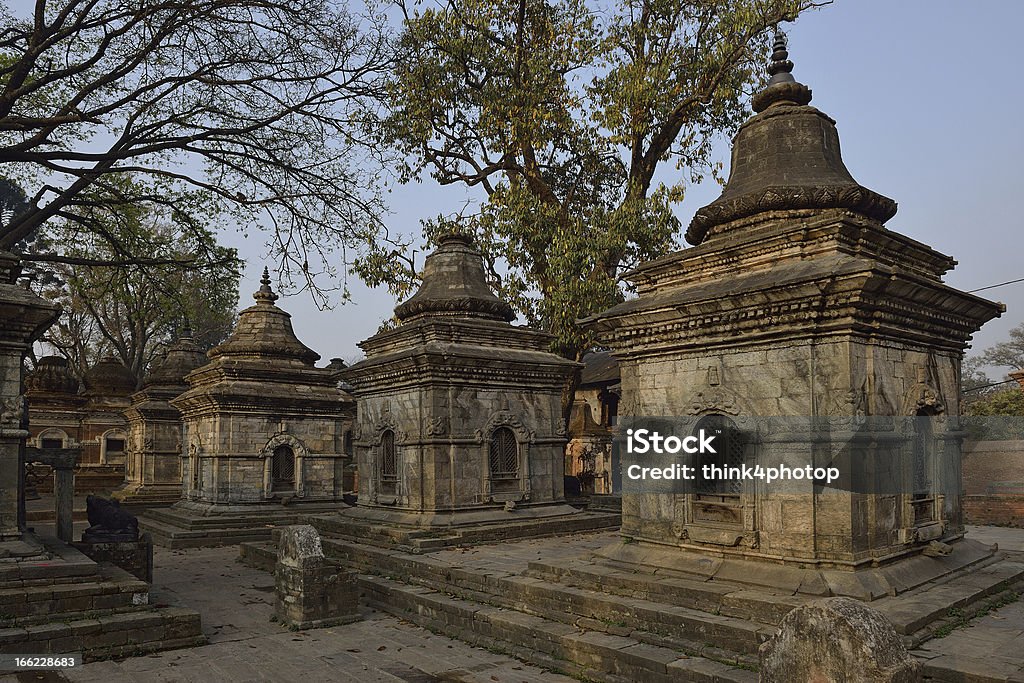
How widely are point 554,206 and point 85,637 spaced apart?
13.8 m

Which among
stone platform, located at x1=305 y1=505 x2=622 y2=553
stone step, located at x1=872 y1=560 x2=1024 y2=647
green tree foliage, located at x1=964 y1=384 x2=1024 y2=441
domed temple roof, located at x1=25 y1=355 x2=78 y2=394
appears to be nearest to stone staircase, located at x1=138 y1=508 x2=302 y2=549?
stone platform, located at x1=305 y1=505 x2=622 y2=553

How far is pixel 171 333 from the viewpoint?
43.6 meters

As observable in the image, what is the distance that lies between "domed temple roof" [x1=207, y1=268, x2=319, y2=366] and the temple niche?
1294cm

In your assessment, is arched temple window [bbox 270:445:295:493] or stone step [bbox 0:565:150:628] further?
arched temple window [bbox 270:445:295:493]

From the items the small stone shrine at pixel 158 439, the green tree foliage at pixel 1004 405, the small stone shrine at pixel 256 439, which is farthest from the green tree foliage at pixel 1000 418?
the small stone shrine at pixel 158 439

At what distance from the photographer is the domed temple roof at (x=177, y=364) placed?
2581 cm

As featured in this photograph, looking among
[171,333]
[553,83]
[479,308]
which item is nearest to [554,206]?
[553,83]

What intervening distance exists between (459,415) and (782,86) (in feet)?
25.6

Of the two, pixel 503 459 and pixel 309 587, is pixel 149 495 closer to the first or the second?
pixel 503 459

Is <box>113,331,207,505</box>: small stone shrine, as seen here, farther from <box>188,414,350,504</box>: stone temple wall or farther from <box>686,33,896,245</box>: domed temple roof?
<box>686,33,896,245</box>: domed temple roof

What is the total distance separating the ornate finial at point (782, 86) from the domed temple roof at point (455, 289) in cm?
697

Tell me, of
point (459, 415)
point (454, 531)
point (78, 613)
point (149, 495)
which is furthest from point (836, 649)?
point (149, 495)

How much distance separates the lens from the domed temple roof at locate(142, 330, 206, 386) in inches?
1016

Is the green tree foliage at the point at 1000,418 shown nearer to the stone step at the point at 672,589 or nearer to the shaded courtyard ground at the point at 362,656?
the shaded courtyard ground at the point at 362,656
